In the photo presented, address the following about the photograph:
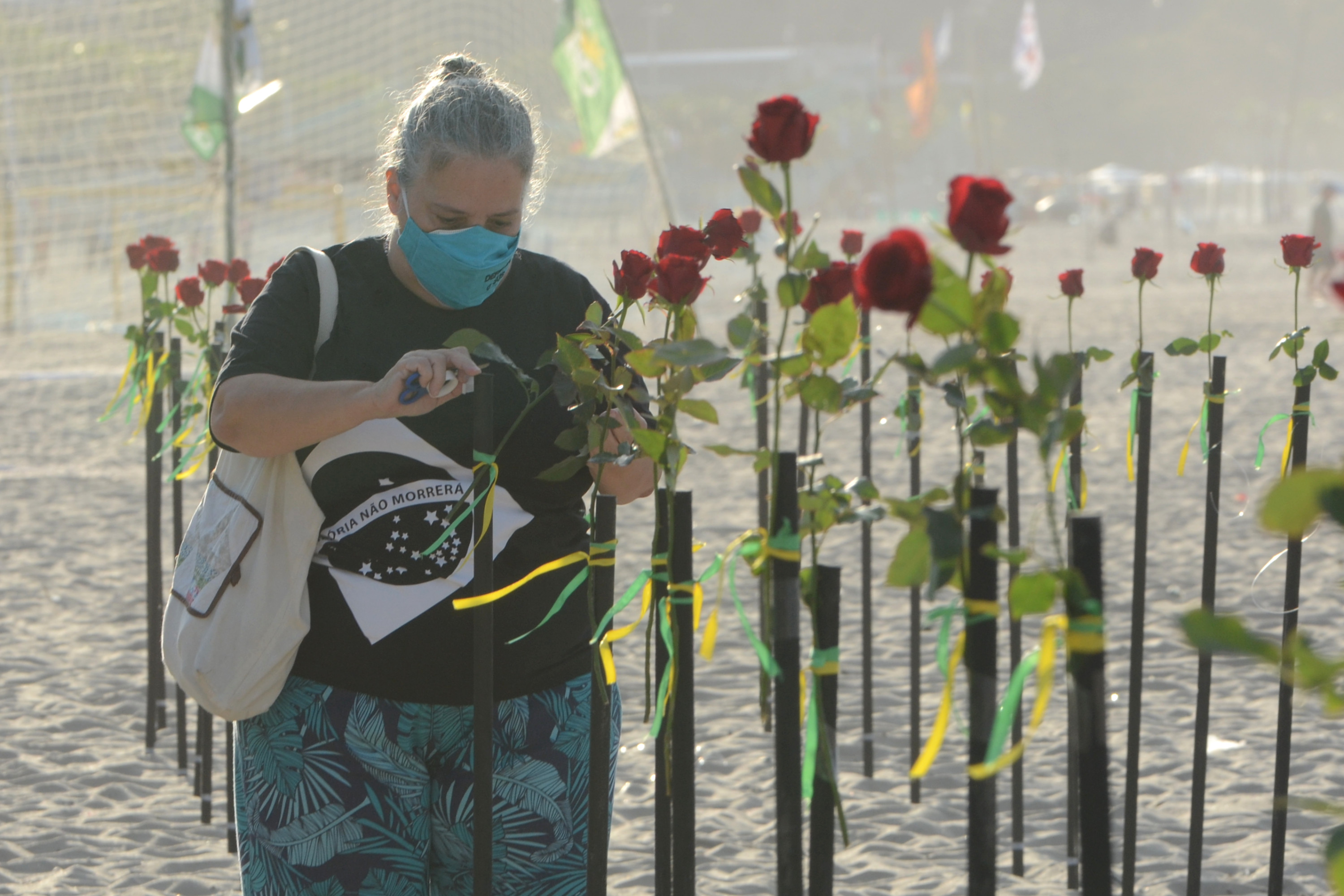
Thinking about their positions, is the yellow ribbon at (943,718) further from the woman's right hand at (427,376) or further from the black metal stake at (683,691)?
the woman's right hand at (427,376)

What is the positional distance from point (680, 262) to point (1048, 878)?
2.13 metres

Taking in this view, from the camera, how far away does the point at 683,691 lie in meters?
1.33

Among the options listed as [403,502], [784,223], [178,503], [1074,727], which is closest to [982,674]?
[784,223]

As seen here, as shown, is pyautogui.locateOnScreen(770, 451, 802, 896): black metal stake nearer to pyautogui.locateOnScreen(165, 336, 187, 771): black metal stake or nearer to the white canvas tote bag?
the white canvas tote bag

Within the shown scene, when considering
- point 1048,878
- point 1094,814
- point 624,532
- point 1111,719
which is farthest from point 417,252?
point 624,532

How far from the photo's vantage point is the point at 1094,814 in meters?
1.03

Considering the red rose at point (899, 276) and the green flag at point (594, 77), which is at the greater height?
the green flag at point (594, 77)

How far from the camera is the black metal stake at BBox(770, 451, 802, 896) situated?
1190 millimetres

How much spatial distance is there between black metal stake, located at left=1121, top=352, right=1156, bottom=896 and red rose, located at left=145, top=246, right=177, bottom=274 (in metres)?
2.31

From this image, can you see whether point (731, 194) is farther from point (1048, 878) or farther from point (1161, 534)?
point (1048, 878)

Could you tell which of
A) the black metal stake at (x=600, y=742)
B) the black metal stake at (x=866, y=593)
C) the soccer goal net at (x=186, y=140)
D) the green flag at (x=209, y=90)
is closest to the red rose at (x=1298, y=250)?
the black metal stake at (x=866, y=593)

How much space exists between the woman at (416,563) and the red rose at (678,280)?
35cm

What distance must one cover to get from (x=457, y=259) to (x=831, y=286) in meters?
0.59

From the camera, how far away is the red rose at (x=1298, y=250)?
7.51 feet
